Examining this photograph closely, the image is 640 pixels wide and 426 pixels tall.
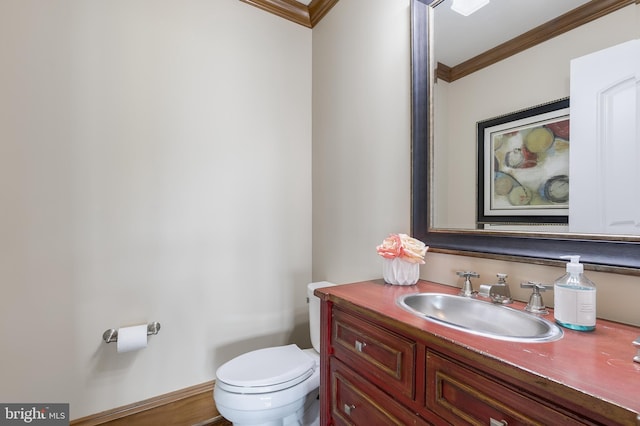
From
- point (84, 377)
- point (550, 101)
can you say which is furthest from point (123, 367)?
point (550, 101)

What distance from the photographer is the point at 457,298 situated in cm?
99

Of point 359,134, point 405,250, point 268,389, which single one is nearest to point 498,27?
point 359,134

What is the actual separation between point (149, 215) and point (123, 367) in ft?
2.60

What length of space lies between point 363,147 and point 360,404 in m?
1.19

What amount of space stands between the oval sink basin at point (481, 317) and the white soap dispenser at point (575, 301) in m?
0.04

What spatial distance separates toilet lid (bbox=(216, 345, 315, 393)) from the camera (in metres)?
1.22

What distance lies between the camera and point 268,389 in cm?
121

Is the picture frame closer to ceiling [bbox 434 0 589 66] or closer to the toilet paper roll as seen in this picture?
ceiling [bbox 434 0 589 66]

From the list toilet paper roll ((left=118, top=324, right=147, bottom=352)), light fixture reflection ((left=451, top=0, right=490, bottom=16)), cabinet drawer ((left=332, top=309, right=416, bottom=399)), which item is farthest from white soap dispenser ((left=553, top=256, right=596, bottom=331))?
toilet paper roll ((left=118, top=324, right=147, bottom=352))

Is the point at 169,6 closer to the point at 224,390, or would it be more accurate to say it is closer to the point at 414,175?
the point at 414,175

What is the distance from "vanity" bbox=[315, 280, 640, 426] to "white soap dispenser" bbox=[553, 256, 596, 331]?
0.09ft

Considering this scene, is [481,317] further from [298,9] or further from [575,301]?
[298,9]

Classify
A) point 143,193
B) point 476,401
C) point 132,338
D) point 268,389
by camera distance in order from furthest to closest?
1. point 143,193
2. point 132,338
3. point 268,389
4. point 476,401

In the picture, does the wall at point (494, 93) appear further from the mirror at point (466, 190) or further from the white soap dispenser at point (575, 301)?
the white soap dispenser at point (575, 301)
